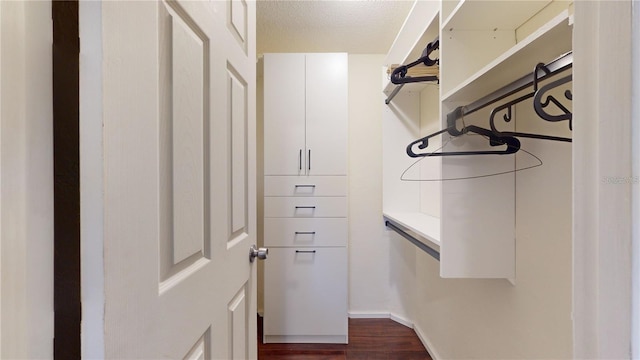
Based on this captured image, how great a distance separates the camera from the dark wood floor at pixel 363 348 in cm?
184

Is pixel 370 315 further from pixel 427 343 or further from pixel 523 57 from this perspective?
pixel 523 57

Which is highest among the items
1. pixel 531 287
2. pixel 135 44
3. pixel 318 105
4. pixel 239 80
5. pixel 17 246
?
pixel 318 105

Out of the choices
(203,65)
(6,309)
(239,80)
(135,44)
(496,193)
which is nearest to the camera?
(6,309)

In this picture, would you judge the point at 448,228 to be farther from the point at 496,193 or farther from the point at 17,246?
the point at 17,246

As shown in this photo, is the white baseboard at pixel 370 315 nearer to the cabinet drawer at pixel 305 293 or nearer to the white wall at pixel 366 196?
the white wall at pixel 366 196

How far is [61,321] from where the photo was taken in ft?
1.11

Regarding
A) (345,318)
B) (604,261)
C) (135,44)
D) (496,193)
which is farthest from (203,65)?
(345,318)

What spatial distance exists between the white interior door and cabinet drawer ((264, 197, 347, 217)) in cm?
107

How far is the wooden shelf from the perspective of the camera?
1.29 meters

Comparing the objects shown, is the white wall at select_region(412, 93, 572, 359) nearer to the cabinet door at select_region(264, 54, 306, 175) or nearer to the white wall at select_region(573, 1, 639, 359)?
the white wall at select_region(573, 1, 639, 359)

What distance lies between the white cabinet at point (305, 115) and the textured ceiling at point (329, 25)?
0.72 ft

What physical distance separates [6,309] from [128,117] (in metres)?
0.27

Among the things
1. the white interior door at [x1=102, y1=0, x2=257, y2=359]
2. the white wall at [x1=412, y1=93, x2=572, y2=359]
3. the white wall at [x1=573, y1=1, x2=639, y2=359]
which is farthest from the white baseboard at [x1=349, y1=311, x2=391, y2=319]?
the white wall at [x1=573, y1=1, x2=639, y2=359]

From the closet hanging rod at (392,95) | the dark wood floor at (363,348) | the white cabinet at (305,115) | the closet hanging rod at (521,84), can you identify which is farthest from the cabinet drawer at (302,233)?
the closet hanging rod at (521,84)
